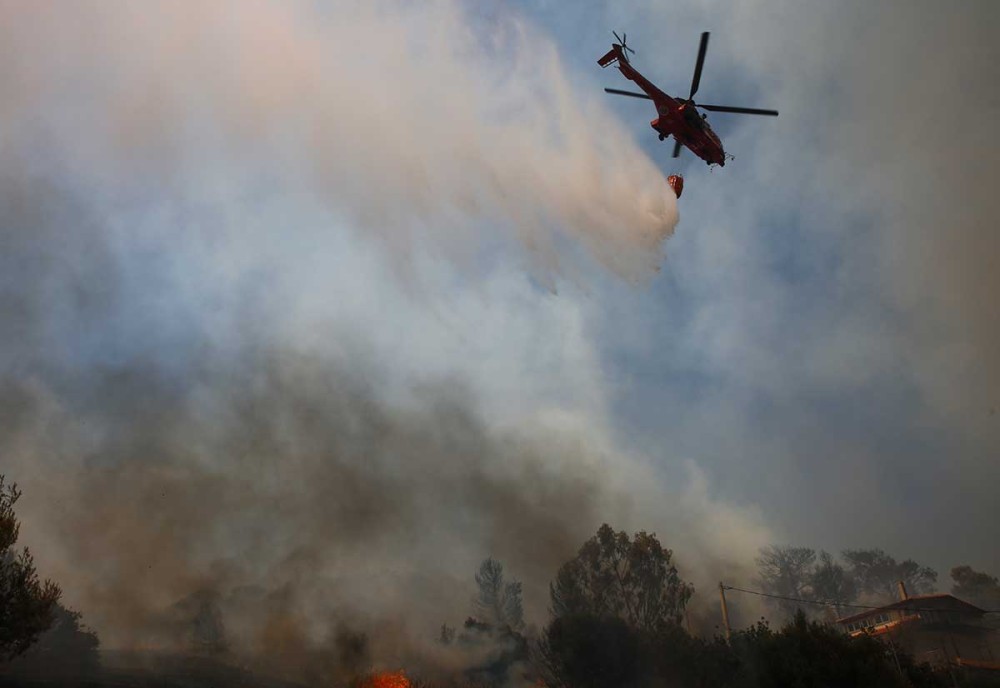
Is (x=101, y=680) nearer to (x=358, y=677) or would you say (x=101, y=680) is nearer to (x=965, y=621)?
(x=358, y=677)

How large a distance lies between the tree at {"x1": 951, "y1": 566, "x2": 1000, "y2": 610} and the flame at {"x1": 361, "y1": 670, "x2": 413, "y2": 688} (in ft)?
343

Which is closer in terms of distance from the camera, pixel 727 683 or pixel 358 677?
pixel 727 683

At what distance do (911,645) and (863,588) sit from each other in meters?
73.1

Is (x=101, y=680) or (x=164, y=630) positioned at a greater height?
(x=164, y=630)

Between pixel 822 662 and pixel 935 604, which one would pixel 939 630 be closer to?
pixel 935 604

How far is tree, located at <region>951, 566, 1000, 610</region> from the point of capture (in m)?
106

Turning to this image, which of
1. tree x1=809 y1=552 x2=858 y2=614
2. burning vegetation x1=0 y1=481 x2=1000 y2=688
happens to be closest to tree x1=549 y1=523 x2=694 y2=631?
burning vegetation x1=0 y1=481 x2=1000 y2=688

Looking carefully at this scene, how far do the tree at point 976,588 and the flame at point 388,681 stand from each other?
105 m

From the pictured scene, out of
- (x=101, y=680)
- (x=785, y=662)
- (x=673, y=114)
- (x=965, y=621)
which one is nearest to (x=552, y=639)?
(x=785, y=662)

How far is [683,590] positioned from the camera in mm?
53094

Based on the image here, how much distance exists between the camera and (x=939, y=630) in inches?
2170

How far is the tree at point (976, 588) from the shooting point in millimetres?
106188

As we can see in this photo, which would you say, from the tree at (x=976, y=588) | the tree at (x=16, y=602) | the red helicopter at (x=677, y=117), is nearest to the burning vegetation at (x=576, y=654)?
the tree at (x=16, y=602)

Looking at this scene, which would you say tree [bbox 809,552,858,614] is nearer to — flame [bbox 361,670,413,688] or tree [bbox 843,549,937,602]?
tree [bbox 843,549,937,602]
